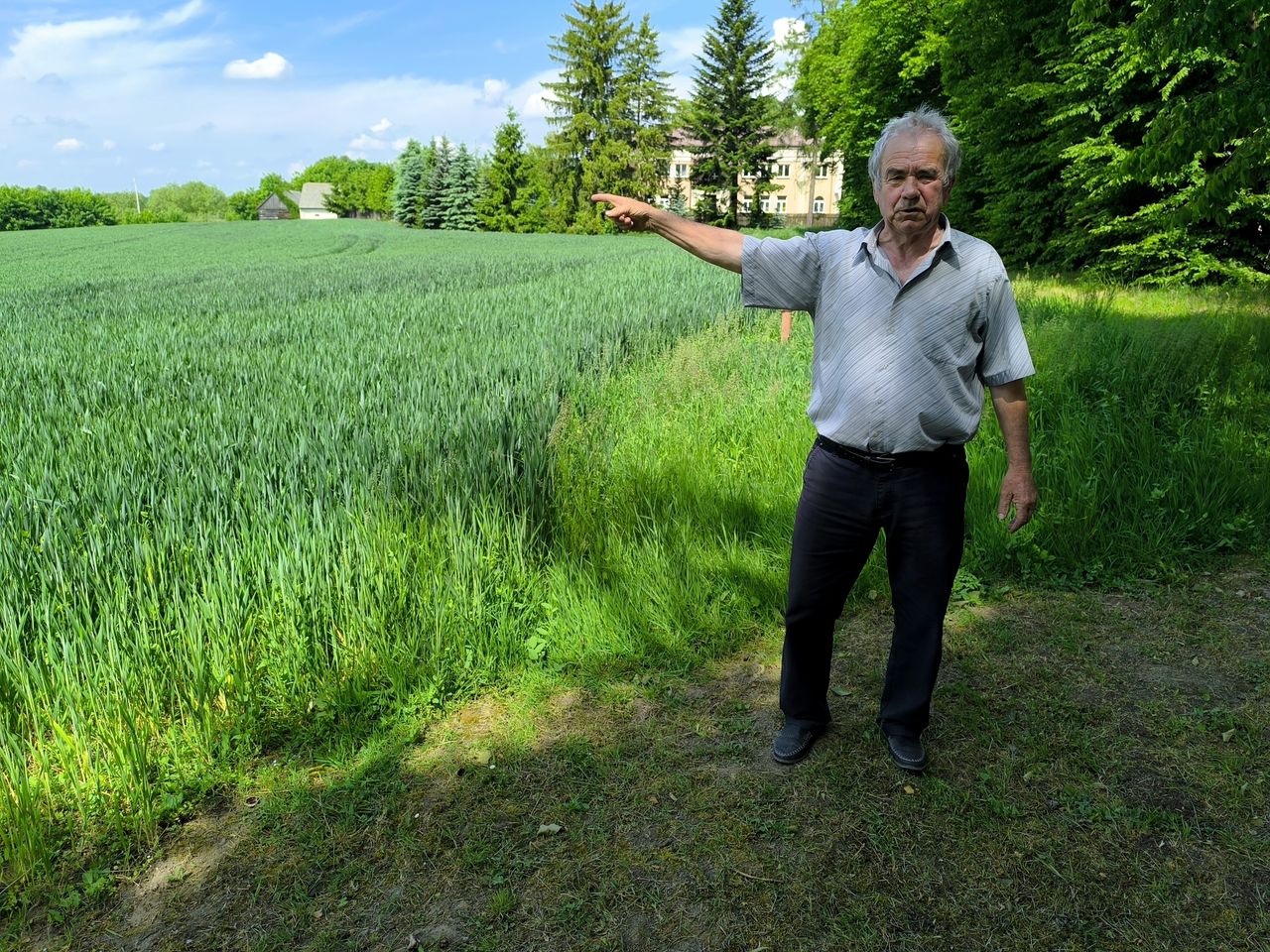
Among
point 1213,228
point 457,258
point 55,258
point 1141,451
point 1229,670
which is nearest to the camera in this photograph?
point 1229,670

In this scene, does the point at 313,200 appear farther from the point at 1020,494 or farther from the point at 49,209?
the point at 1020,494

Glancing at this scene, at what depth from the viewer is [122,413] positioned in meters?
4.95

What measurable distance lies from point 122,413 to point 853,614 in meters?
4.44

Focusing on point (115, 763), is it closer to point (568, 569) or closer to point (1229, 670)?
point (568, 569)

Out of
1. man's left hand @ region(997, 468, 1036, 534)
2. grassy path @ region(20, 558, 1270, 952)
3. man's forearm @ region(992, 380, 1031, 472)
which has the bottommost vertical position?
grassy path @ region(20, 558, 1270, 952)

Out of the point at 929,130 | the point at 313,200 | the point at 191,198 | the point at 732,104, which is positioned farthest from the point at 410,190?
the point at 191,198

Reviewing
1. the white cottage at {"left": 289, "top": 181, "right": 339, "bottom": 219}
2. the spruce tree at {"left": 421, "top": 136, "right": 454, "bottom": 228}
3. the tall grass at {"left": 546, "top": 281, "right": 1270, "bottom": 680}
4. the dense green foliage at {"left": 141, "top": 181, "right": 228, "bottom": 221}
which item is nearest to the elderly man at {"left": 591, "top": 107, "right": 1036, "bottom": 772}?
the tall grass at {"left": 546, "top": 281, "right": 1270, "bottom": 680}

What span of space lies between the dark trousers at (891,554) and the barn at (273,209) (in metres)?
127

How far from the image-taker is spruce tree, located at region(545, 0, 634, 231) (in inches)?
2357

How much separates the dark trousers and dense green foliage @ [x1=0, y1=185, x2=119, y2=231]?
A: 8432 cm

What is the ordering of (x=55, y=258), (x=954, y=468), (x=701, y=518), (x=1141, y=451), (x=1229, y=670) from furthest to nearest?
(x=55, y=258) → (x=1141, y=451) → (x=701, y=518) → (x=1229, y=670) → (x=954, y=468)

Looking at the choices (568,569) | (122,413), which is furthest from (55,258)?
(568,569)

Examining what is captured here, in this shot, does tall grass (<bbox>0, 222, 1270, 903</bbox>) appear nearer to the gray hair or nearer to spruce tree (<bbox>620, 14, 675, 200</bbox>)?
the gray hair

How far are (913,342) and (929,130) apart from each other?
58 cm
